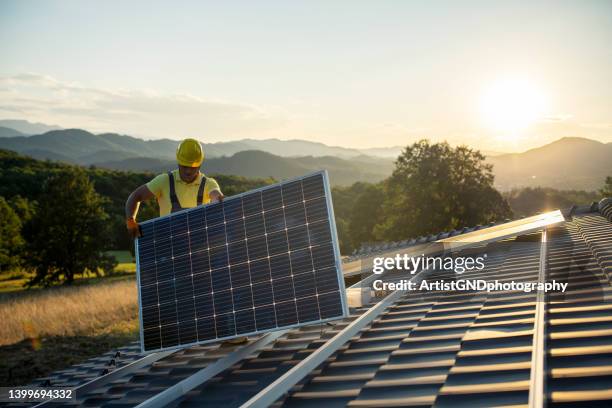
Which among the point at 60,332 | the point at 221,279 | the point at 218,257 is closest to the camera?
the point at 221,279

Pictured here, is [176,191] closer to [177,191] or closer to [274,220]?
[177,191]

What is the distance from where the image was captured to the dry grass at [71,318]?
24.0 metres

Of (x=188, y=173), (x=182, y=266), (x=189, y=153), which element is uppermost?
(x=189, y=153)

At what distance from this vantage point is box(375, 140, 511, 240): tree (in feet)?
238

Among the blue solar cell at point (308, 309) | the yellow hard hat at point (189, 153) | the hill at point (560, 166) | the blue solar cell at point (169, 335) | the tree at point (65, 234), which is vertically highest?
the hill at point (560, 166)

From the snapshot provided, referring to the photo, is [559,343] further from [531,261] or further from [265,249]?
[531,261]

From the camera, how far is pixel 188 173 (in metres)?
8.77

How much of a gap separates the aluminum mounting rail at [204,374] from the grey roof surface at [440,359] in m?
0.08

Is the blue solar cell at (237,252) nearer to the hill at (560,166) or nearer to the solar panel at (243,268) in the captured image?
the solar panel at (243,268)

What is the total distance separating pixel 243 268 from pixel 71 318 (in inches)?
909

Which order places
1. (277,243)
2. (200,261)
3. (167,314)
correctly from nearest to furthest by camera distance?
(277,243)
(200,261)
(167,314)

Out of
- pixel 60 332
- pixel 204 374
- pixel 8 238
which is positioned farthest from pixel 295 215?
pixel 8 238

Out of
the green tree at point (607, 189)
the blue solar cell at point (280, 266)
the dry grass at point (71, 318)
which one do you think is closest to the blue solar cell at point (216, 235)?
the blue solar cell at point (280, 266)

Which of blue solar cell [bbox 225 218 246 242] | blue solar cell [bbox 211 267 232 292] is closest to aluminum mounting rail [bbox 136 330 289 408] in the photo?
blue solar cell [bbox 211 267 232 292]
